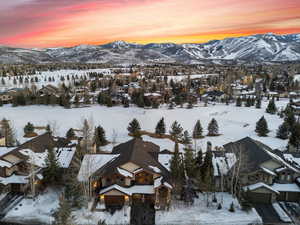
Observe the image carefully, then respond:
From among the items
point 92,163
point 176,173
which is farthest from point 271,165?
point 92,163

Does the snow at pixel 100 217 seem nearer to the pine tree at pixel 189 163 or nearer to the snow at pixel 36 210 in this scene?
the snow at pixel 36 210

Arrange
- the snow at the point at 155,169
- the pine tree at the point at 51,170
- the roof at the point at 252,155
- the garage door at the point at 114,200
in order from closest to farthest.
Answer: the garage door at the point at 114,200 → the snow at the point at 155,169 → the pine tree at the point at 51,170 → the roof at the point at 252,155

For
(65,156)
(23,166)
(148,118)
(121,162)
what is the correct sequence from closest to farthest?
(121,162), (23,166), (65,156), (148,118)

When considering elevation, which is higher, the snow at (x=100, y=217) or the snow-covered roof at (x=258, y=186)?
the snow-covered roof at (x=258, y=186)

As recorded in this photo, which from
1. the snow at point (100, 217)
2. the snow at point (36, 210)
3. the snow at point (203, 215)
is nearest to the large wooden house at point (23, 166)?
the snow at point (36, 210)

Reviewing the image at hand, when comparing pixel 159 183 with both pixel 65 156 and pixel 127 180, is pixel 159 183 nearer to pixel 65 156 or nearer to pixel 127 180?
pixel 127 180
